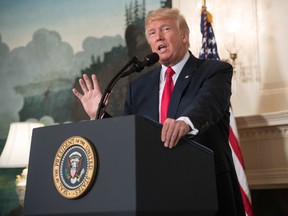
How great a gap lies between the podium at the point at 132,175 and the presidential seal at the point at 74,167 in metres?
0.02

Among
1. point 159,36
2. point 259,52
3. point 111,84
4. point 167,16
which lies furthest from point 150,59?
point 259,52

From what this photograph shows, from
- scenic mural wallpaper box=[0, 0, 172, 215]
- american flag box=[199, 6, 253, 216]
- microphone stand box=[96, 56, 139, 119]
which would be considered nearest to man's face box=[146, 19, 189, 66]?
microphone stand box=[96, 56, 139, 119]

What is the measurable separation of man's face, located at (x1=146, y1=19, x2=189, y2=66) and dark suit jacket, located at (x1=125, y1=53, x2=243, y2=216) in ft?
0.29

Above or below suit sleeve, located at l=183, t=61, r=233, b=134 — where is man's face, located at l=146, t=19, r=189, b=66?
above

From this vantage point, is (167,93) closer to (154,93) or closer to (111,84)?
(154,93)

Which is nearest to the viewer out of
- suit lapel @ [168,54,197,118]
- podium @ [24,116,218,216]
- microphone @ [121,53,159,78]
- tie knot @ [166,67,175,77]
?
podium @ [24,116,218,216]

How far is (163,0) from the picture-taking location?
5.32 metres

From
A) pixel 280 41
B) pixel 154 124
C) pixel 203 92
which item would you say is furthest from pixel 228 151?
pixel 280 41

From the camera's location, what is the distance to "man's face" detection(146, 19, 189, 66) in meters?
2.68

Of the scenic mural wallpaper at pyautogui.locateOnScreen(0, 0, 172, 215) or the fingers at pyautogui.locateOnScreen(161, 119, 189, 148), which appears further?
the scenic mural wallpaper at pyautogui.locateOnScreen(0, 0, 172, 215)

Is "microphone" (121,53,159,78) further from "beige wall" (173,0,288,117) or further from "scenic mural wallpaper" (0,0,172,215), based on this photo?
"scenic mural wallpaper" (0,0,172,215)

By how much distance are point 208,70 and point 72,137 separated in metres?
0.93

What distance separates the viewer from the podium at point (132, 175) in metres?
1.59

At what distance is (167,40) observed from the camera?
8.89 ft
